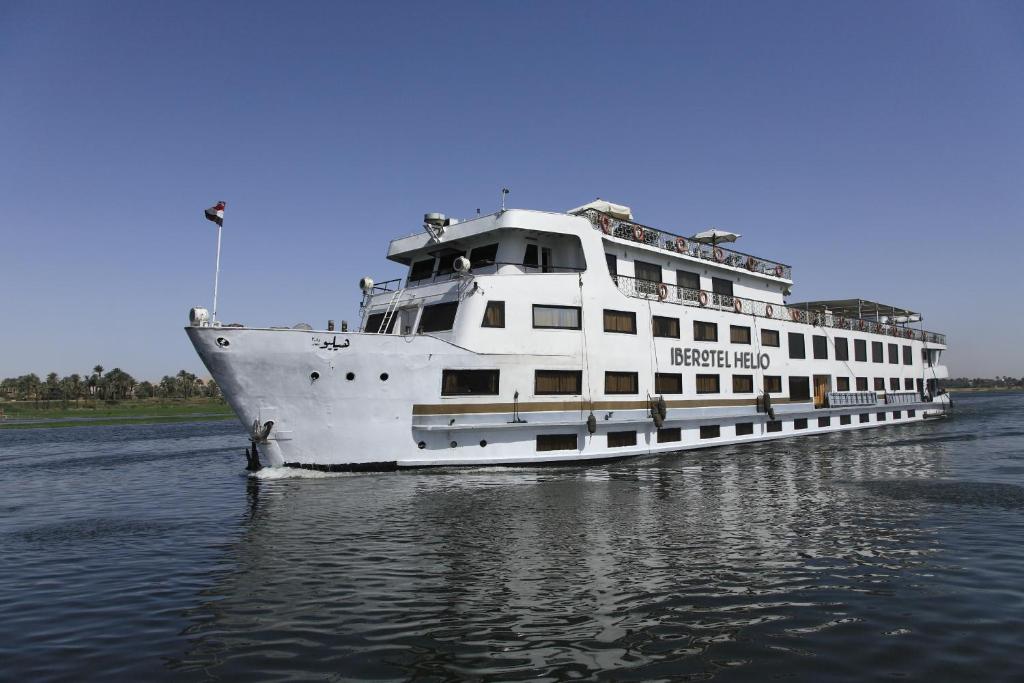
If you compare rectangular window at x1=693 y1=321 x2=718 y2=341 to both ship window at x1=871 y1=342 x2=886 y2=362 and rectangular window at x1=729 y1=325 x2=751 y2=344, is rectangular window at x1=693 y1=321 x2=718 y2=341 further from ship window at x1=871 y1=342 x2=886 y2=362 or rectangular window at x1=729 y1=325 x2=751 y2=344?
ship window at x1=871 y1=342 x2=886 y2=362

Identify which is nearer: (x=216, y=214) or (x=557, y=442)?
(x=216, y=214)

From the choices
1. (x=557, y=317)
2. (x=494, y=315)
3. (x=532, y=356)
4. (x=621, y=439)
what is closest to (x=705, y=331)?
(x=621, y=439)

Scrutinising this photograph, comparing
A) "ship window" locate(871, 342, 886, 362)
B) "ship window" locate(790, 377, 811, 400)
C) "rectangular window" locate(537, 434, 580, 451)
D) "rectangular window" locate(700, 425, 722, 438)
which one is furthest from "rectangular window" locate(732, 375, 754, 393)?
"ship window" locate(871, 342, 886, 362)

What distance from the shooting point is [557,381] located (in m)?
21.2

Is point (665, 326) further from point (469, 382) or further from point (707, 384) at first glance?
point (469, 382)

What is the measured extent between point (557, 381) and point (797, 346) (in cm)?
1739

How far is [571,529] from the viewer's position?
12.0 metres

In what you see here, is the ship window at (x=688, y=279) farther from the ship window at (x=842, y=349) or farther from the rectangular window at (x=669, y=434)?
the ship window at (x=842, y=349)

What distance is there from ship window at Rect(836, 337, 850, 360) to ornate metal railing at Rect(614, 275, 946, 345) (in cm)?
75

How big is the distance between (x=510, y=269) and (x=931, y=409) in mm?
40171

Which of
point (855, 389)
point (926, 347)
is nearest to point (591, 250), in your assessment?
point (855, 389)

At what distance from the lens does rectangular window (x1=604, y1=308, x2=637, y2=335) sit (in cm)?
2291

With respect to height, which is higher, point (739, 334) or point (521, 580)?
point (739, 334)

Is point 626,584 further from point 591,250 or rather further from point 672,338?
point 672,338
